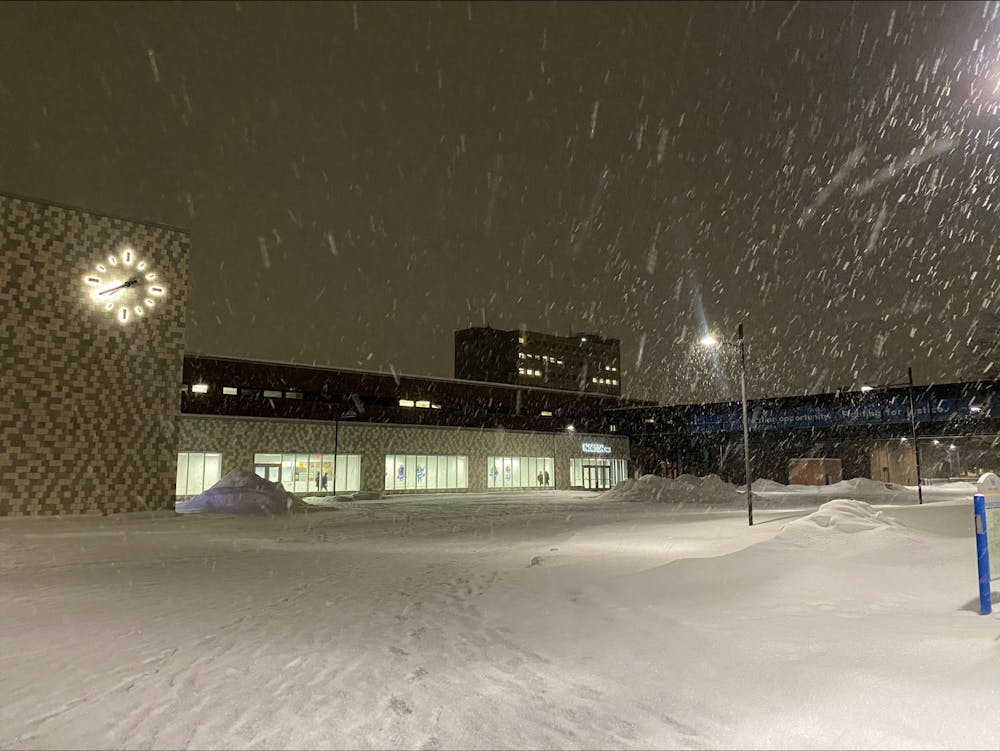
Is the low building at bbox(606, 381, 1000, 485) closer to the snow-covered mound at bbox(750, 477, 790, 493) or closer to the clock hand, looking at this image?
the snow-covered mound at bbox(750, 477, 790, 493)

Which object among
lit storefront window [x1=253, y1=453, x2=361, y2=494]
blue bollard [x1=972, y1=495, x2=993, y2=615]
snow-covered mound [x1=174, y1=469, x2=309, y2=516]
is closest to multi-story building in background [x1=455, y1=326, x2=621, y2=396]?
lit storefront window [x1=253, y1=453, x2=361, y2=494]

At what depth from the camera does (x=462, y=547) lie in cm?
1648

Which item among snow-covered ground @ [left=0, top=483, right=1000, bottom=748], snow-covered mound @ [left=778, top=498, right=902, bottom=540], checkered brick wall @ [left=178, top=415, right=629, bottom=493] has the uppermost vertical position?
checkered brick wall @ [left=178, top=415, right=629, bottom=493]

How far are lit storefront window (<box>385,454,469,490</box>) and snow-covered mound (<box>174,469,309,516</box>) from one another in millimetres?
15050

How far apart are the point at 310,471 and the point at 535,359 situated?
457 ft

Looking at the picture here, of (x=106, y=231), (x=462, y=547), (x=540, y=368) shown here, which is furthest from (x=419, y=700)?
(x=540, y=368)

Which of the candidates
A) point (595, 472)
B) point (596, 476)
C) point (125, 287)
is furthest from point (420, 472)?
point (125, 287)

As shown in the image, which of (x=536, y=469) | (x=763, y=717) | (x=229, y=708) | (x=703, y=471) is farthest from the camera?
(x=703, y=471)

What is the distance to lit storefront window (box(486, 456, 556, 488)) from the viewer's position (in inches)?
1991

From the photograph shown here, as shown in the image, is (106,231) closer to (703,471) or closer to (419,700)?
(419,700)

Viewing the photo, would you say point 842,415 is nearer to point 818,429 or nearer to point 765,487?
point 818,429

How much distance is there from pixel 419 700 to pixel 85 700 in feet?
8.48

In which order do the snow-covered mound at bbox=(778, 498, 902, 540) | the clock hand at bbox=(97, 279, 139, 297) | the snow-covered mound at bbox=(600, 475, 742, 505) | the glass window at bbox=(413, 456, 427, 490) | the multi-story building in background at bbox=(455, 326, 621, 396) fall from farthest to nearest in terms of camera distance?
1. the multi-story building in background at bbox=(455, 326, 621, 396)
2. the glass window at bbox=(413, 456, 427, 490)
3. the snow-covered mound at bbox=(600, 475, 742, 505)
4. the clock hand at bbox=(97, 279, 139, 297)
5. the snow-covered mound at bbox=(778, 498, 902, 540)

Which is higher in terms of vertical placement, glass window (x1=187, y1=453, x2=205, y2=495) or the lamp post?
the lamp post
